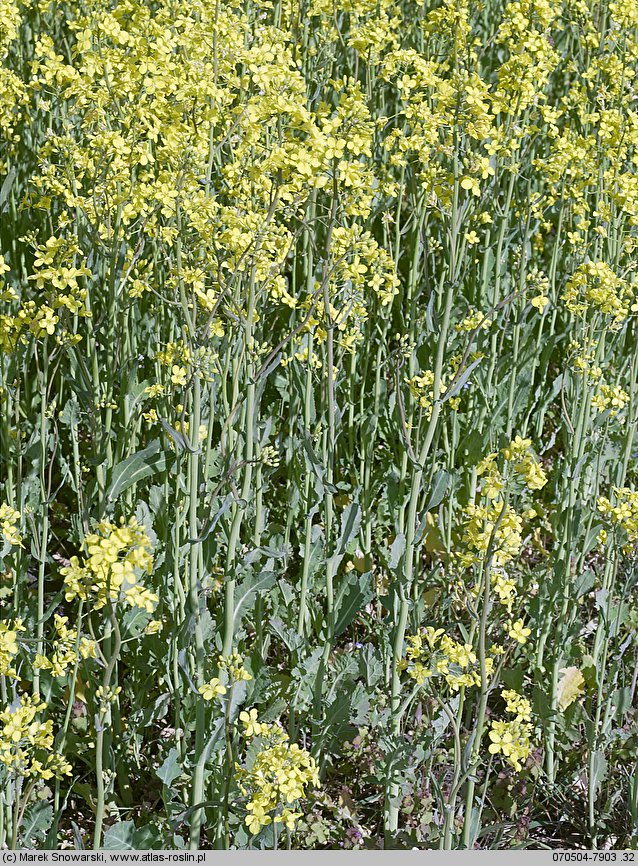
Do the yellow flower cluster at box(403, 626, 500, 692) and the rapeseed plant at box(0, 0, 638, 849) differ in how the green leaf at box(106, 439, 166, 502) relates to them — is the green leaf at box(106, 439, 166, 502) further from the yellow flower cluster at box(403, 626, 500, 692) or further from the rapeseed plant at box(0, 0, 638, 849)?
the yellow flower cluster at box(403, 626, 500, 692)

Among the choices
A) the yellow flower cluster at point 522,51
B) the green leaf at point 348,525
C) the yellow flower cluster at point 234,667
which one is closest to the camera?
the yellow flower cluster at point 234,667

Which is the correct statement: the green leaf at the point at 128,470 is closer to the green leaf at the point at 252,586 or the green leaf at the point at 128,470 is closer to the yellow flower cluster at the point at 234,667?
the green leaf at the point at 252,586

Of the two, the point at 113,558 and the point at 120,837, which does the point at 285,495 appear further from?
the point at 113,558

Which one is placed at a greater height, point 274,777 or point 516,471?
point 516,471

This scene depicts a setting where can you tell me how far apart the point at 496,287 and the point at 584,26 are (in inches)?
58.5

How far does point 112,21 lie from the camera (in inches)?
115

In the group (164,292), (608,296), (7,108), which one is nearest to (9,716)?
(164,292)

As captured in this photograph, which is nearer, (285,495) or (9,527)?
(9,527)

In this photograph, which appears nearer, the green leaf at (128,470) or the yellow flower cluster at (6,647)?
the yellow flower cluster at (6,647)

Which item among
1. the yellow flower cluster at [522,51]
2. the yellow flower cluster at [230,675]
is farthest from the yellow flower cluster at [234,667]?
the yellow flower cluster at [522,51]

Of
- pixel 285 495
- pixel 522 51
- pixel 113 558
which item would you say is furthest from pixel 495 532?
pixel 522 51

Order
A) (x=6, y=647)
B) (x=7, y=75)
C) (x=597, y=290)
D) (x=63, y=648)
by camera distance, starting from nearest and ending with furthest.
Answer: (x=6, y=647) < (x=63, y=648) < (x=597, y=290) < (x=7, y=75)

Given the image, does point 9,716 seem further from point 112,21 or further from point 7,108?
point 7,108

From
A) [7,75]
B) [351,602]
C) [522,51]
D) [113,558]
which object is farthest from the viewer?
[7,75]
